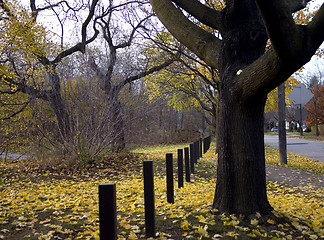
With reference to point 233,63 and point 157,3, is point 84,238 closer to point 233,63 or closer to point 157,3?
point 233,63

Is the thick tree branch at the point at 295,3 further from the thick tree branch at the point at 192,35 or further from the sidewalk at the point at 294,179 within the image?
the sidewalk at the point at 294,179

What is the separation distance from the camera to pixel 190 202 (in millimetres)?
5574

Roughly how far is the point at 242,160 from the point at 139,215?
1744 mm

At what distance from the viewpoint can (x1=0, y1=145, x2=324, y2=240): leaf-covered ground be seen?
13.3 ft

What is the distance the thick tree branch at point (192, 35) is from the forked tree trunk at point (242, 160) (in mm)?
743

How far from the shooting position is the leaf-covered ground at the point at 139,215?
13.3 ft

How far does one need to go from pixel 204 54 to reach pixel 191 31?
431 millimetres

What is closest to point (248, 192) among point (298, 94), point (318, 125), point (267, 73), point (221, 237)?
point (221, 237)

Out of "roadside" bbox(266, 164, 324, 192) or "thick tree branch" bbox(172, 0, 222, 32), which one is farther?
"roadside" bbox(266, 164, 324, 192)

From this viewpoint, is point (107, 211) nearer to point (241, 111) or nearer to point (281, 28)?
point (281, 28)

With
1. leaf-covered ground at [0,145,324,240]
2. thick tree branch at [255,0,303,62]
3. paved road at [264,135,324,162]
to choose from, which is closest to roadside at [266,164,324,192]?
leaf-covered ground at [0,145,324,240]

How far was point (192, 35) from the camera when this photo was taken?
5.21m

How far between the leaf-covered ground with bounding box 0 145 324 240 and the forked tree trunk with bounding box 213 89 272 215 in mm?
208

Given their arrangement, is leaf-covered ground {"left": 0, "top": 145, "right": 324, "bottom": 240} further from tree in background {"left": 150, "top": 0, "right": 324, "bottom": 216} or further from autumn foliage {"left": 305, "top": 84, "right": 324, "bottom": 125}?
autumn foliage {"left": 305, "top": 84, "right": 324, "bottom": 125}
